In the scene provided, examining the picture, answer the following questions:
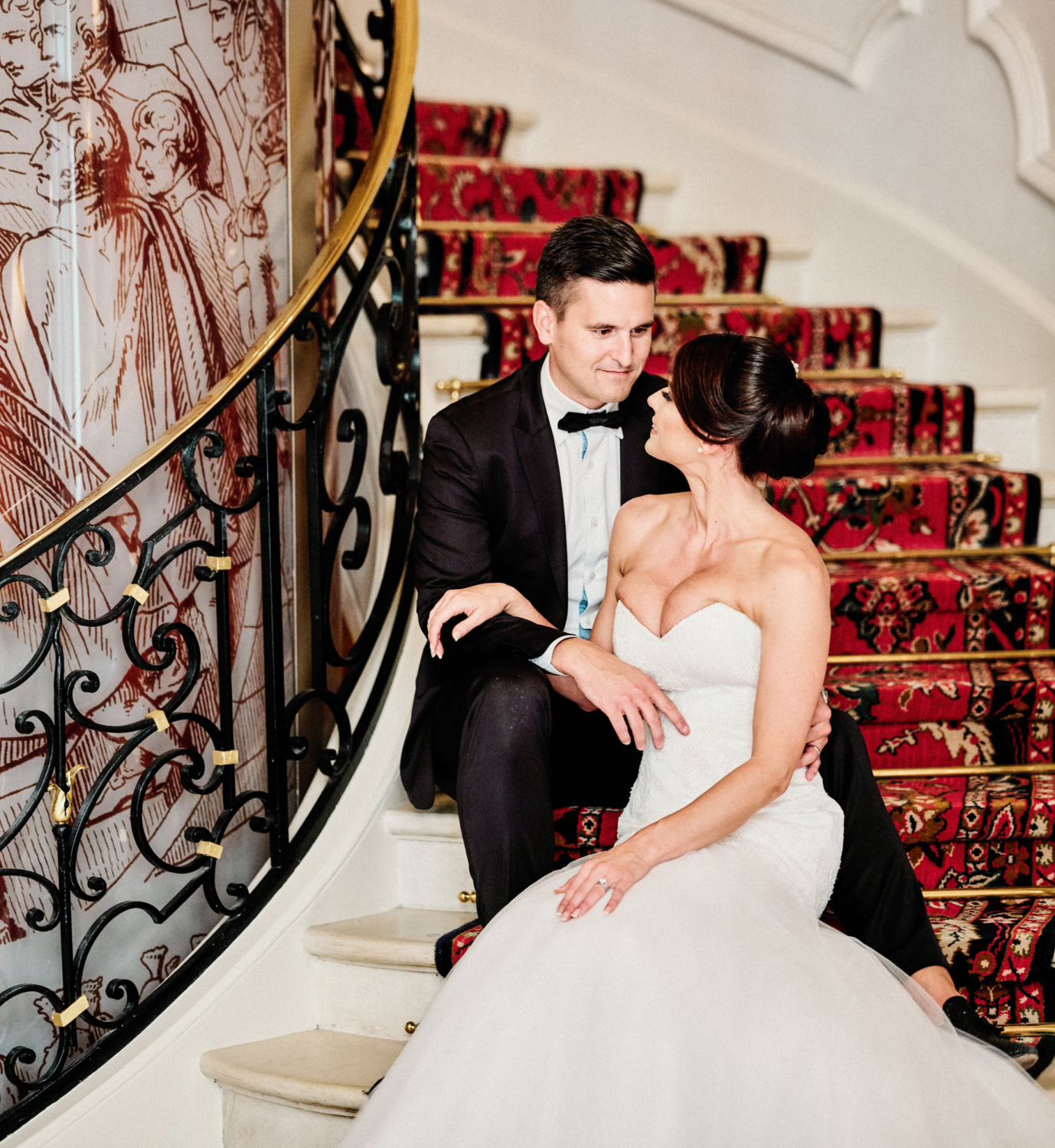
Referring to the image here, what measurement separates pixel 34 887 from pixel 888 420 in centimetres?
241

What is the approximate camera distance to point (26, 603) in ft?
7.01

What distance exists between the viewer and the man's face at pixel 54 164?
2111mm

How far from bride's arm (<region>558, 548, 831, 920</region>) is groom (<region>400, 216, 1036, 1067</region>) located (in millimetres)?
129

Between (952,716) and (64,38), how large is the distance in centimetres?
217

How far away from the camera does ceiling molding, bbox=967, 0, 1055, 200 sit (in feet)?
11.3

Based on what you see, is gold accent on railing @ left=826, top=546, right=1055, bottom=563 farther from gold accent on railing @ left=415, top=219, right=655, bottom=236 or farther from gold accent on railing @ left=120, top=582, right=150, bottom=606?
gold accent on railing @ left=120, top=582, right=150, bottom=606

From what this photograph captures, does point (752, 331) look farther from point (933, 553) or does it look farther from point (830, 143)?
point (830, 143)

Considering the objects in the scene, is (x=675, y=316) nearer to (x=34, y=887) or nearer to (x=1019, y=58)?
(x=1019, y=58)

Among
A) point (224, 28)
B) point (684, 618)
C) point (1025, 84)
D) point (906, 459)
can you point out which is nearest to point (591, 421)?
point (684, 618)

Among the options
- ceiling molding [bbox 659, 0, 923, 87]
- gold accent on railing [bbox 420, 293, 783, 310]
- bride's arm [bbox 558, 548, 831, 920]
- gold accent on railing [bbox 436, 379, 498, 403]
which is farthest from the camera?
ceiling molding [bbox 659, 0, 923, 87]

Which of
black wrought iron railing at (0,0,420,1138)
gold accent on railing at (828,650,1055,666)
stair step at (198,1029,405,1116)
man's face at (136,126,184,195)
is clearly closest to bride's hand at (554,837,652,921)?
stair step at (198,1029,405,1116)

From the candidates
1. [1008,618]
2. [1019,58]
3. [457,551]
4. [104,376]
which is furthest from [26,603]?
[1019,58]

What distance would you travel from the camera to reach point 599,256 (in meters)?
2.27

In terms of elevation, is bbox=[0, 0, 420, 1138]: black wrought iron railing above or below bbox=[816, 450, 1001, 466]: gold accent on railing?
below
